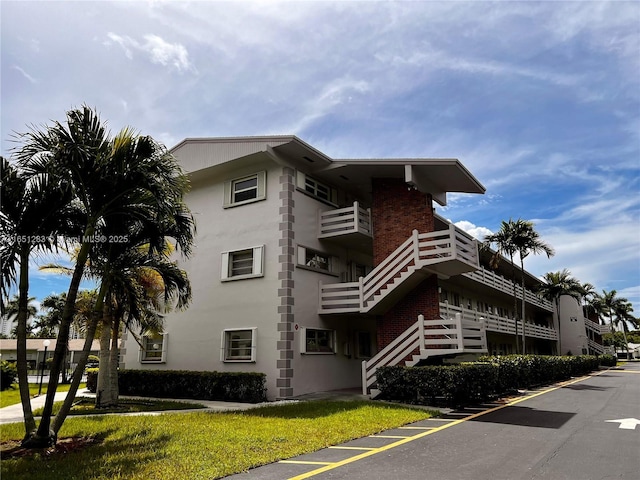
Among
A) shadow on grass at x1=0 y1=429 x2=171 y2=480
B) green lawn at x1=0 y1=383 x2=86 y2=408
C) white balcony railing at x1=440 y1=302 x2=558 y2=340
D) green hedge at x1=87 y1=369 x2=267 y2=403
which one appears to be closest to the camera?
shadow on grass at x1=0 y1=429 x2=171 y2=480

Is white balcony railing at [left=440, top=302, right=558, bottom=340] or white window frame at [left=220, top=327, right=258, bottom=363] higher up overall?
white balcony railing at [left=440, top=302, right=558, bottom=340]

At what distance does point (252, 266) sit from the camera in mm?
17828

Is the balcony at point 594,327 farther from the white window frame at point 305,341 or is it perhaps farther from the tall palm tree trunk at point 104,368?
the tall palm tree trunk at point 104,368

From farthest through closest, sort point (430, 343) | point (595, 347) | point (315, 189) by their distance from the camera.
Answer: point (595, 347), point (315, 189), point (430, 343)

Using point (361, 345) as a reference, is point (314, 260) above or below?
above

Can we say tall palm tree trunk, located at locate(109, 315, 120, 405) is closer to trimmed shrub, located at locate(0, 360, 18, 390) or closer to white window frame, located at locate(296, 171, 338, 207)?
white window frame, located at locate(296, 171, 338, 207)

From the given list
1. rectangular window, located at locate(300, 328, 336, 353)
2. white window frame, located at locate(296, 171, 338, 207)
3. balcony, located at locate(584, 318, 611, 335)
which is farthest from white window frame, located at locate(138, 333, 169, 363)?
balcony, located at locate(584, 318, 611, 335)

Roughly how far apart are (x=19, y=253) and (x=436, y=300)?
13254 mm

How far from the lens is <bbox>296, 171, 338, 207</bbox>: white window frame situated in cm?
1830

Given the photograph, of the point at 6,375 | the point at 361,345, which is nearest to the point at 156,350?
the point at 361,345

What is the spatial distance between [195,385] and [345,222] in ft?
27.3

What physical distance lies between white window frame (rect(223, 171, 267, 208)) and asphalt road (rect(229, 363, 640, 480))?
10.5 meters

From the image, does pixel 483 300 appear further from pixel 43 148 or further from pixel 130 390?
pixel 43 148

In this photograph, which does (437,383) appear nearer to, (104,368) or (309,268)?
(309,268)
